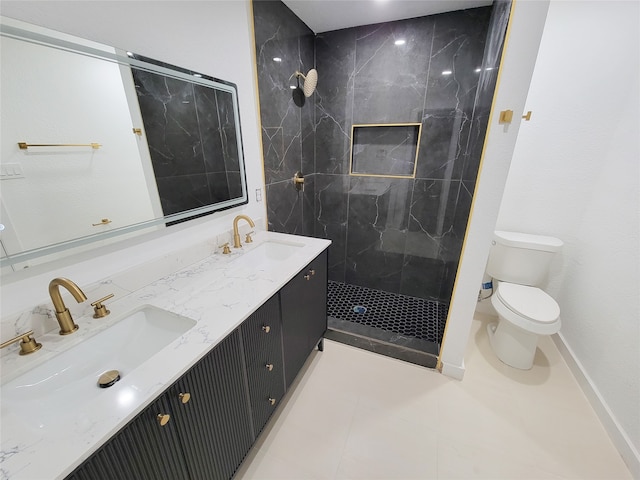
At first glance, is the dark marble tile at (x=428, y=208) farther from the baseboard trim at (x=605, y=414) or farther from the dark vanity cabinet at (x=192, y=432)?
the dark vanity cabinet at (x=192, y=432)

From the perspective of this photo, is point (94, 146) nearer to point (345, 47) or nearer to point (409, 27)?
point (345, 47)

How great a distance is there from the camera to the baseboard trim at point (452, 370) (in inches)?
67.1

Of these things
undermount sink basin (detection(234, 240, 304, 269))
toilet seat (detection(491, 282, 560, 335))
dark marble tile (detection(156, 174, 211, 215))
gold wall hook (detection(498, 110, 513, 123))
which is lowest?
toilet seat (detection(491, 282, 560, 335))

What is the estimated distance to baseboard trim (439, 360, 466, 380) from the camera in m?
1.71

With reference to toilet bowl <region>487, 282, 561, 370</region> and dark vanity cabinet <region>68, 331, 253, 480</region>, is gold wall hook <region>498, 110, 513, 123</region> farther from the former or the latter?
dark vanity cabinet <region>68, 331, 253, 480</region>

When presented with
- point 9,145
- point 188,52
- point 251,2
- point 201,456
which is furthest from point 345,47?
point 201,456

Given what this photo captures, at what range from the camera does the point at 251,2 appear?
1475 millimetres

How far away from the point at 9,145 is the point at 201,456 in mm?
1147

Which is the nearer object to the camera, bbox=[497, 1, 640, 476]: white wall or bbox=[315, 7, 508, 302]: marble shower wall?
bbox=[497, 1, 640, 476]: white wall

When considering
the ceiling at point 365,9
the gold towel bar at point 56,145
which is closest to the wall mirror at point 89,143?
the gold towel bar at point 56,145

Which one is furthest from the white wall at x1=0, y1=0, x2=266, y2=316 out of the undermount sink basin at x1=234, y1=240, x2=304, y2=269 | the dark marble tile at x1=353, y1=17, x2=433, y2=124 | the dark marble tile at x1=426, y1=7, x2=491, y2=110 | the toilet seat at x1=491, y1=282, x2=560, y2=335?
the toilet seat at x1=491, y1=282, x2=560, y2=335

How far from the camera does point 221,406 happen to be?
947 mm

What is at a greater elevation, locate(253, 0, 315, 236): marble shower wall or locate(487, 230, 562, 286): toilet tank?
locate(253, 0, 315, 236): marble shower wall

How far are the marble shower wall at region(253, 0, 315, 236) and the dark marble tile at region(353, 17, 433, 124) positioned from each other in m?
0.46
